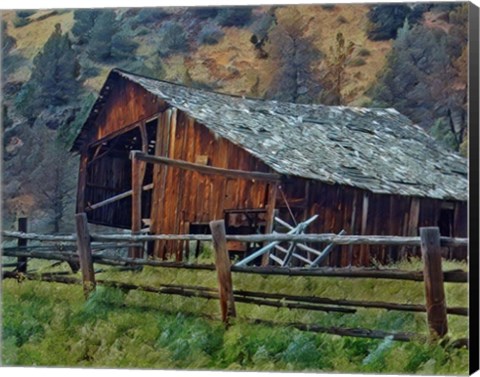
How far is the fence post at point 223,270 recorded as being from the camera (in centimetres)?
940

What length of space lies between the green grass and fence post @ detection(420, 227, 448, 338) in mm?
111

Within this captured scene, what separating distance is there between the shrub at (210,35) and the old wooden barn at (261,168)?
0.45 metres

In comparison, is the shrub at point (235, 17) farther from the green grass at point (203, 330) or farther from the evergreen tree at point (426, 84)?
the green grass at point (203, 330)

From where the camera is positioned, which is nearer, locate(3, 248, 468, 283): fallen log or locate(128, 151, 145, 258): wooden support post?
locate(3, 248, 468, 283): fallen log

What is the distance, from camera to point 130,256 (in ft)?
32.9

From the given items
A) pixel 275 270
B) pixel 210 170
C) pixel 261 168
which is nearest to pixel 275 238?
pixel 275 270

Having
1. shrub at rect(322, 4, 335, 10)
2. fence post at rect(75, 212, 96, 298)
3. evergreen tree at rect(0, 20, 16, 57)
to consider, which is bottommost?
fence post at rect(75, 212, 96, 298)

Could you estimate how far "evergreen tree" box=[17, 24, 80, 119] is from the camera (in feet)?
33.3

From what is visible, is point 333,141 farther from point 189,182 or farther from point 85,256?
point 85,256

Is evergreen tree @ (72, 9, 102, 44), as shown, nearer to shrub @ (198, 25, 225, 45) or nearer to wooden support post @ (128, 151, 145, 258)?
shrub @ (198, 25, 225, 45)

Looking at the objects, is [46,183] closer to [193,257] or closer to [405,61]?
[193,257]

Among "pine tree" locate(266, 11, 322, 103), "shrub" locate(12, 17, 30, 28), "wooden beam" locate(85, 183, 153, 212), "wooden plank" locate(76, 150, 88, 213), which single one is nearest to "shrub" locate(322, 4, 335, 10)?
"pine tree" locate(266, 11, 322, 103)

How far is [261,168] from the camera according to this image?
9.55 metres

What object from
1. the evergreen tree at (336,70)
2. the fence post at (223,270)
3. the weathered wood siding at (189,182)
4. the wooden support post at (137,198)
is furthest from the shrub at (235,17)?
the fence post at (223,270)
